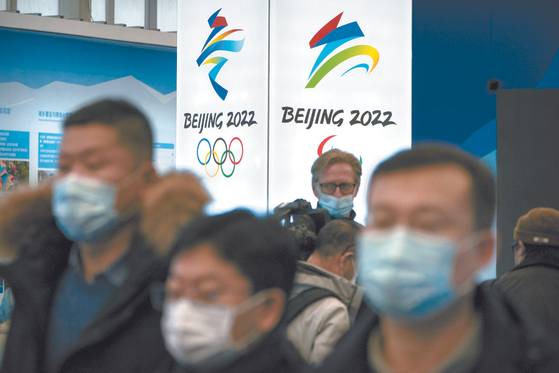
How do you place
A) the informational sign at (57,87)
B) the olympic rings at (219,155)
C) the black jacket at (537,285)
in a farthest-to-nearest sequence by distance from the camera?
1. the informational sign at (57,87)
2. the olympic rings at (219,155)
3. the black jacket at (537,285)

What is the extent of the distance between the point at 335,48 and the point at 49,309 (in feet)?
15.5

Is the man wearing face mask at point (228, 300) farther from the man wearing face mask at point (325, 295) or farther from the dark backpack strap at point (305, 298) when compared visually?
the dark backpack strap at point (305, 298)

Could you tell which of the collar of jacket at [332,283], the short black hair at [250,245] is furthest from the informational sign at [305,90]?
the short black hair at [250,245]

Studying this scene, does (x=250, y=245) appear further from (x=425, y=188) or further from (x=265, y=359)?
(x=425, y=188)

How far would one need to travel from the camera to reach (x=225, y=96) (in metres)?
7.62

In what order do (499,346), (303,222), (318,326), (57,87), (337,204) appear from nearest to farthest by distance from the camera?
(499,346) < (318,326) < (303,222) < (337,204) < (57,87)

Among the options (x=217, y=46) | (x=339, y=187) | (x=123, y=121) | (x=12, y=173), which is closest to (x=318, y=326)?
(x=123, y=121)

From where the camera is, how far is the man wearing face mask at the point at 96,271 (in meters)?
2.34

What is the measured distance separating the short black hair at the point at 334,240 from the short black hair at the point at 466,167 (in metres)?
1.94

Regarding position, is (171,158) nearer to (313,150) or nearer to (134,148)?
(313,150)

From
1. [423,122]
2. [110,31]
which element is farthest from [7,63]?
[423,122]

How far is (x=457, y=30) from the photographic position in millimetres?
7148

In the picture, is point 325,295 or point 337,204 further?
point 337,204

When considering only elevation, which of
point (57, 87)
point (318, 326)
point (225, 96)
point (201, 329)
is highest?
point (57, 87)
